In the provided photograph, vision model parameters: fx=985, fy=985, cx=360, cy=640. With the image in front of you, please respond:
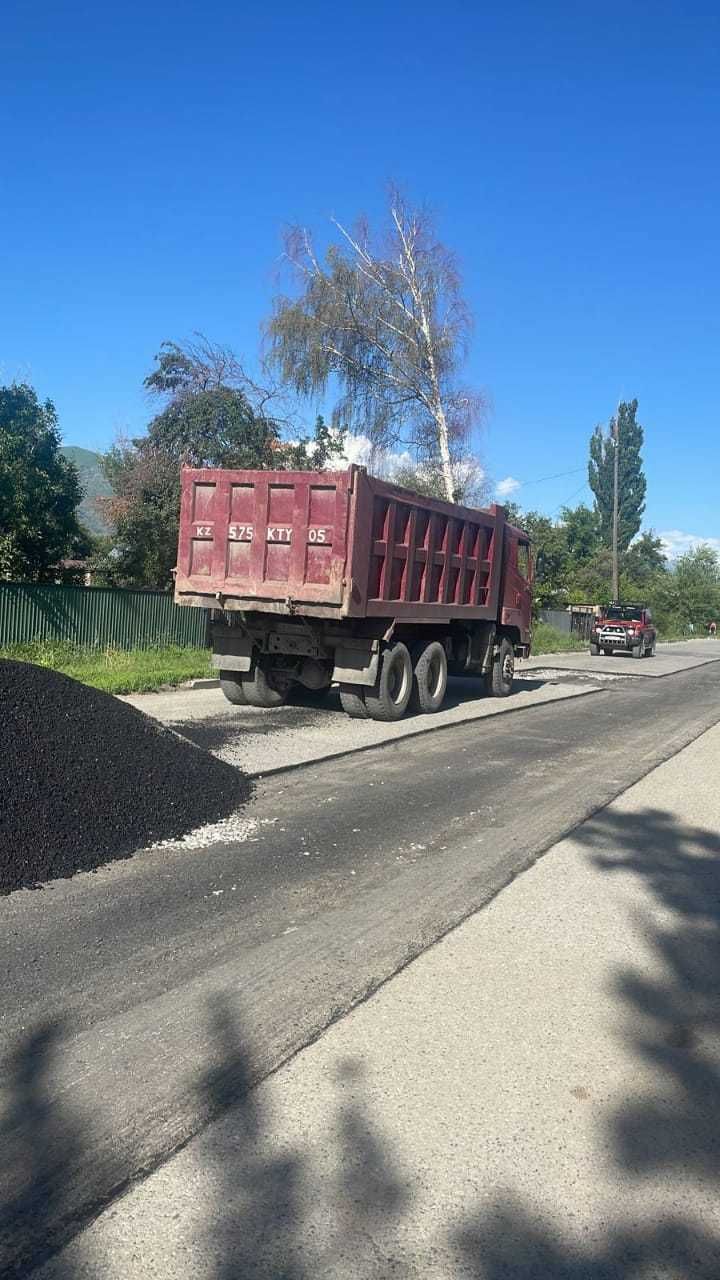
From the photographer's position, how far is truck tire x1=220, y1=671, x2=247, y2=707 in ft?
45.5

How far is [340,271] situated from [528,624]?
51.8ft

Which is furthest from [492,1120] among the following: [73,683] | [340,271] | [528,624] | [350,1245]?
[340,271]

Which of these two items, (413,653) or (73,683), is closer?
(73,683)

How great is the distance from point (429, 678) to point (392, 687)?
1228 millimetres

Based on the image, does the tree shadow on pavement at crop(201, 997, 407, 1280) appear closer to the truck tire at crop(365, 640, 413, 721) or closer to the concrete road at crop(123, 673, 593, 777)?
the concrete road at crop(123, 673, 593, 777)

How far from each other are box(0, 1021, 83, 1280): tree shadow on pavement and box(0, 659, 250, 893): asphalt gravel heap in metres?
2.23

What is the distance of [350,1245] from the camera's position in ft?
8.76

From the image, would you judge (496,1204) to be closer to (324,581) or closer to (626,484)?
(324,581)

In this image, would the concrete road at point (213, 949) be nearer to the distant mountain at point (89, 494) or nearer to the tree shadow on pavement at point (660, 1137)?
the tree shadow on pavement at point (660, 1137)

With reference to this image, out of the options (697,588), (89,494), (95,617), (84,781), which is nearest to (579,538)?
(697,588)

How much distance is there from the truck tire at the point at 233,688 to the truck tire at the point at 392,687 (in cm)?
196

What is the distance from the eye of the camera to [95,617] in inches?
730

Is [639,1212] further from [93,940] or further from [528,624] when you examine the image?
[528,624]

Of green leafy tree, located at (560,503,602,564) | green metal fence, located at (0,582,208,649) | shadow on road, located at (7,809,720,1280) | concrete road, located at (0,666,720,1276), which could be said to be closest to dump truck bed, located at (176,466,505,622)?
concrete road, located at (0,666,720,1276)
